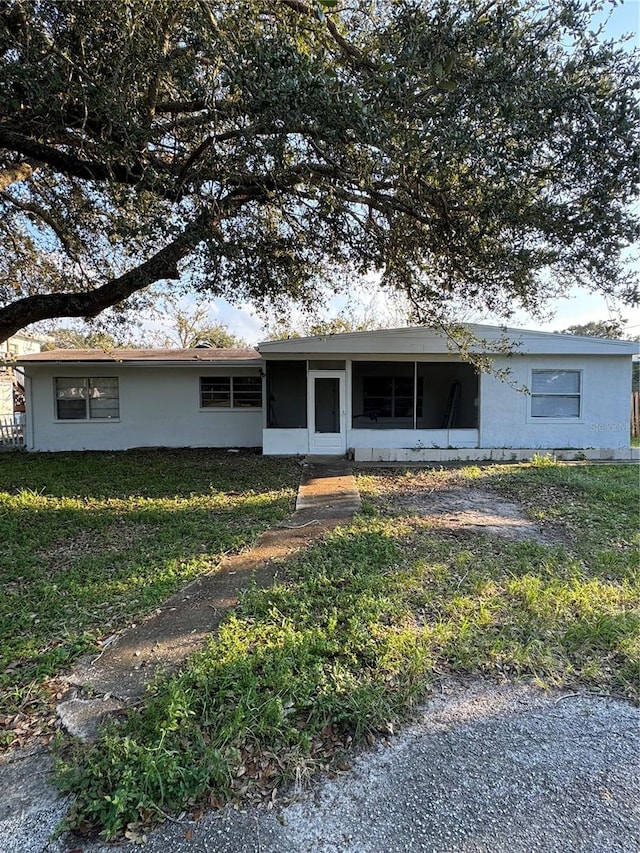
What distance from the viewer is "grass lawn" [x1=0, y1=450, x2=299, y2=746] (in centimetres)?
313

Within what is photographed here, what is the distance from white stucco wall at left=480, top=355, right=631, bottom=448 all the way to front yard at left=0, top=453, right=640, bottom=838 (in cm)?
440

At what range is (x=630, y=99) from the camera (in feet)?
15.7

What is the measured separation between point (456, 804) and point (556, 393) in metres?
11.6

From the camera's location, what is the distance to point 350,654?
3.03 meters

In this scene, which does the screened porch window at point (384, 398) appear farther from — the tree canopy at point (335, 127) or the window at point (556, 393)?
the tree canopy at point (335, 127)

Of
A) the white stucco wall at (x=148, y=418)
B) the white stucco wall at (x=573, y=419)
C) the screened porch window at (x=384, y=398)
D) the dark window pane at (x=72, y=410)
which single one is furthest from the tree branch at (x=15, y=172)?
the screened porch window at (x=384, y=398)

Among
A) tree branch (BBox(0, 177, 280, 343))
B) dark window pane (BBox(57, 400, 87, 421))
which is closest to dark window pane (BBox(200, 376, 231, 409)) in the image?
dark window pane (BBox(57, 400, 87, 421))

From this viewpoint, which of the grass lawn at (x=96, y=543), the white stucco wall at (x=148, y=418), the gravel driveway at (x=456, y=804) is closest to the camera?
the gravel driveway at (x=456, y=804)

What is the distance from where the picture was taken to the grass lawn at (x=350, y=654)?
2121 mm

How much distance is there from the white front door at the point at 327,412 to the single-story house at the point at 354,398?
0.09 ft

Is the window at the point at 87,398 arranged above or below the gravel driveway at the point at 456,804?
above

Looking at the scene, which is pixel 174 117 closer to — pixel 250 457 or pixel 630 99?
pixel 630 99

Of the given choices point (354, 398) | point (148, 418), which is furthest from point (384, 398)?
point (148, 418)

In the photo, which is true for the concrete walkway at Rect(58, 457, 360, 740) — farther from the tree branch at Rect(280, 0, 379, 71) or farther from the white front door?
the white front door
